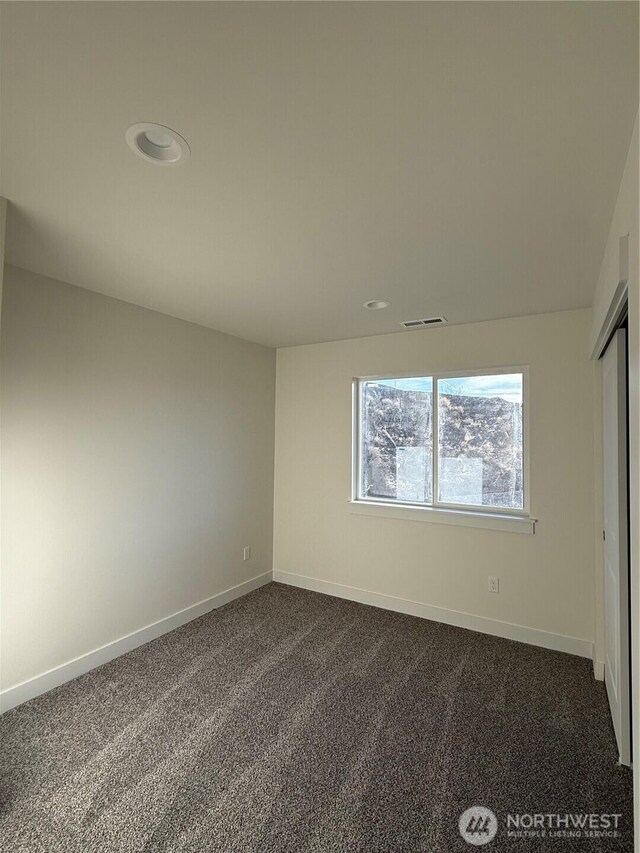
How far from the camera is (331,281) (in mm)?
2535

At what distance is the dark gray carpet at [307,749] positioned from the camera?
5.29 ft

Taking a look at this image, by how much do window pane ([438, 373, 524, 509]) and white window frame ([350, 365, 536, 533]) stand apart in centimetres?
4

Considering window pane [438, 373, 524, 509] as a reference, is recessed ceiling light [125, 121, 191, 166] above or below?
above

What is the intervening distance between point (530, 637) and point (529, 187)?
9.99 ft

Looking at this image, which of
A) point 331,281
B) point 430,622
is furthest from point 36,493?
point 430,622

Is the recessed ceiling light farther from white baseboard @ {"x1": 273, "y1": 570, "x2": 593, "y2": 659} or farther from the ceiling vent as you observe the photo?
white baseboard @ {"x1": 273, "y1": 570, "x2": 593, "y2": 659}

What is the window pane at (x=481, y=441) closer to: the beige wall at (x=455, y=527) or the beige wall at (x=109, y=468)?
the beige wall at (x=455, y=527)

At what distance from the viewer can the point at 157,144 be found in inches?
54.7

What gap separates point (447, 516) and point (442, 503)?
171 mm

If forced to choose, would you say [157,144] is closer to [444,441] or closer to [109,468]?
[109,468]

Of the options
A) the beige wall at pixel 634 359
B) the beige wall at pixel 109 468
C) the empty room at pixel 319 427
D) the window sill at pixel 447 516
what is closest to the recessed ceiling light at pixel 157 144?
the empty room at pixel 319 427

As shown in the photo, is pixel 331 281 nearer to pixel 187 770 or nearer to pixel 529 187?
pixel 529 187

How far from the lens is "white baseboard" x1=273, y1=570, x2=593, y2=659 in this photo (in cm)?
299

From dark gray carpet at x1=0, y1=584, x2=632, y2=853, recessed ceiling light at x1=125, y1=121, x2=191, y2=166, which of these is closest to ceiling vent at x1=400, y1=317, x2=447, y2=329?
recessed ceiling light at x1=125, y1=121, x2=191, y2=166
